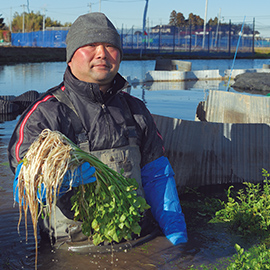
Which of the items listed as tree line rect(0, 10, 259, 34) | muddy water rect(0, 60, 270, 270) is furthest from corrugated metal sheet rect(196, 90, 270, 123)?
tree line rect(0, 10, 259, 34)

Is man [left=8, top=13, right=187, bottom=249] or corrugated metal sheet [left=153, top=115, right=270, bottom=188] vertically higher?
man [left=8, top=13, right=187, bottom=249]

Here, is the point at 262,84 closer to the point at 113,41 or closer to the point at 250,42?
the point at 113,41

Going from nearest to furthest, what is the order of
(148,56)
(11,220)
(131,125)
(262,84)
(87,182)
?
(87,182)
(131,125)
(11,220)
(262,84)
(148,56)

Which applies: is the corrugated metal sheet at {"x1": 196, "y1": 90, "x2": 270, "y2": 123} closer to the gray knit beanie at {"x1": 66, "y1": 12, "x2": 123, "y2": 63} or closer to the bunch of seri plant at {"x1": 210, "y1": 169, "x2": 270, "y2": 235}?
the bunch of seri plant at {"x1": 210, "y1": 169, "x2": 270, "y2": 235}

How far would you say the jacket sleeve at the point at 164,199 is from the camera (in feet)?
11.8

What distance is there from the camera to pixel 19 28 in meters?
118

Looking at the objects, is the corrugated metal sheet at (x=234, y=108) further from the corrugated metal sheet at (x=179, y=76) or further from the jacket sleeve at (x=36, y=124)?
the corrugated metal sheet at (x=179, y=76)

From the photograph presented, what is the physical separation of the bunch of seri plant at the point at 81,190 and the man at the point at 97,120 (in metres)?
0.23

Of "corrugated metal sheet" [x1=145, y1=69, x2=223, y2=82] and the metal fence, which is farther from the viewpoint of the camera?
the metal fence

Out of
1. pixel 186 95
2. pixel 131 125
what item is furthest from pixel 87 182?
pixel 186 95

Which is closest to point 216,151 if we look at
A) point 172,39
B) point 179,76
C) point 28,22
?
point 179,76

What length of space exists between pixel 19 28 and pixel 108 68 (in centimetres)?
12230

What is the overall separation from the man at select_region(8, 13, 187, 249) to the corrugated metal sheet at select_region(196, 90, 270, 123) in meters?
4.38

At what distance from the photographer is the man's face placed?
3.42m
